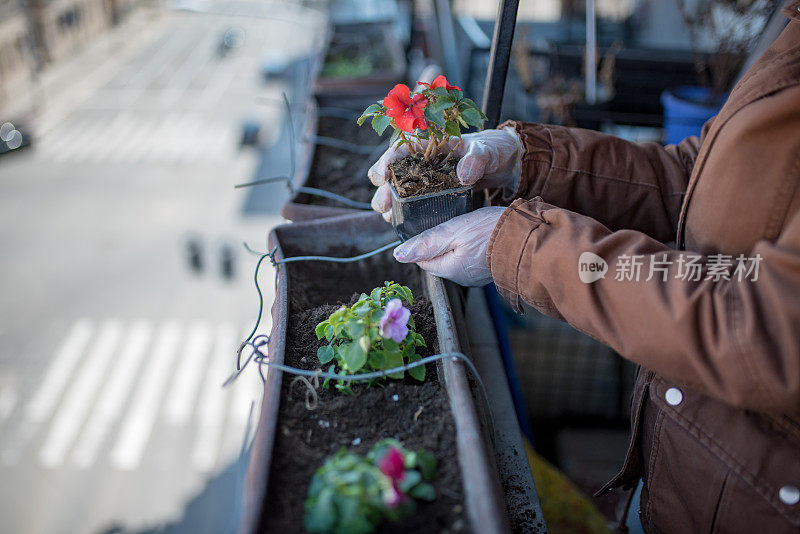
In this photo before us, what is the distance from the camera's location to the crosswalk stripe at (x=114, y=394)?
3604 millimetres

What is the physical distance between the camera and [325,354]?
1.02 metres

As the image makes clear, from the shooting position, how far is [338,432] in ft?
3.05

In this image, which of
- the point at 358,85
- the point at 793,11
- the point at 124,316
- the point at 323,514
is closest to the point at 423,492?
the point at 323,514

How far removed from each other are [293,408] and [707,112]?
2.14 metres

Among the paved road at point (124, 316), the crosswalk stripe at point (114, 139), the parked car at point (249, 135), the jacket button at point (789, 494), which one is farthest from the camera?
the crosswalk stripe at point (114, 139)

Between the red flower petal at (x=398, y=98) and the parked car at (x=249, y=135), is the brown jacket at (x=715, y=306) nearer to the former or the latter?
the red flower petal at (x=398, y=98)

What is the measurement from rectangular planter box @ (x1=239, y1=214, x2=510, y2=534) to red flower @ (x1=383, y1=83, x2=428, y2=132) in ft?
1.09

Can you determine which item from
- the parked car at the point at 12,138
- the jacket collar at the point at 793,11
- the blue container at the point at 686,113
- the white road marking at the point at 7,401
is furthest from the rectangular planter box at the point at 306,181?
the parked car at the point at 12,138

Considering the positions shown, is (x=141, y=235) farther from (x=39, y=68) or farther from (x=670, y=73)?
(x=39, y=68)

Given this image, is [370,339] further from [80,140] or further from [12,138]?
[12,138]

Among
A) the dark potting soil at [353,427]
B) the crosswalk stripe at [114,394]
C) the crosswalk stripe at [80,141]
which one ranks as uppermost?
the dark potting soil at [353,427]

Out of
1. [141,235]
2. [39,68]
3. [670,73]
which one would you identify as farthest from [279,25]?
[670,73]

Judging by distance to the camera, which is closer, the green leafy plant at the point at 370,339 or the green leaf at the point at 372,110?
the green leafy plant at the point at 370,339

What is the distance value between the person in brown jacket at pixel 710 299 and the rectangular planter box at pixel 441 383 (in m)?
0.17
